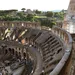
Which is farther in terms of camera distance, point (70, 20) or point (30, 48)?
point (70, 20)

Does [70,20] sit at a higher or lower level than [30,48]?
higher

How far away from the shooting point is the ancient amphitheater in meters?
21.3

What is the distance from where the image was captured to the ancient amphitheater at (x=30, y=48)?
69.9 ft

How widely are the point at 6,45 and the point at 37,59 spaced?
1162 cm

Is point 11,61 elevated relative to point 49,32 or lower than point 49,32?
lower

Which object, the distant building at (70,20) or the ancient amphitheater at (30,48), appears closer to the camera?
the ancient amphitheater at (30,48)

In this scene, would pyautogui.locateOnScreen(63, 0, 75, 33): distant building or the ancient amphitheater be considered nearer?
the ancient amphitheater

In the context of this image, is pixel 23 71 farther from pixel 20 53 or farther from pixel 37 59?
pixel 20 53

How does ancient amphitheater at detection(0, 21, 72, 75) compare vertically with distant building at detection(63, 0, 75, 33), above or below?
below

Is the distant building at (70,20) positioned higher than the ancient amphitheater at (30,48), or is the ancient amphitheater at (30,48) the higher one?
the distant building at (70,20)

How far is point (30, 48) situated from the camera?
1277 inches

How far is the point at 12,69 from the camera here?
23.1m

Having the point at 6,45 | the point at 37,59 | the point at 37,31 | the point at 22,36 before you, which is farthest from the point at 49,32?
the point at 37,59

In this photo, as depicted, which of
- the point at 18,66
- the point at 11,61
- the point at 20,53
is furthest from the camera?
the point at 20,53
